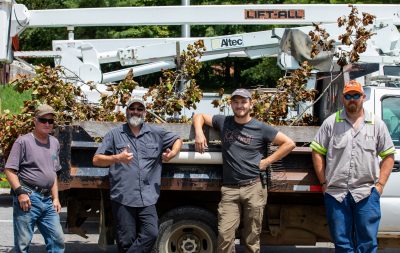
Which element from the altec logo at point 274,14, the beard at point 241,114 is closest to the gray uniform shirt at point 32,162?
the beard at point 241,114

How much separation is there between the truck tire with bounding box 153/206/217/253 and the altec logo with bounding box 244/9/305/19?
5.37 metres

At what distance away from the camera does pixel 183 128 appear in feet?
27.0

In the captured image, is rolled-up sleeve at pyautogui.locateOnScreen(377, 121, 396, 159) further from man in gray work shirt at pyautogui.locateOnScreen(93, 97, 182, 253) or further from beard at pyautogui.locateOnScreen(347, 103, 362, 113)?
man in gray work shirt at pyautogui.locateOnScreen(93, 97, 182, 253)

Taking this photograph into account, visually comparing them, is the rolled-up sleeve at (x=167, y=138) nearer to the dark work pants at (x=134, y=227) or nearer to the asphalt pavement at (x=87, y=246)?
the dark work pants at (x=134, y=227)

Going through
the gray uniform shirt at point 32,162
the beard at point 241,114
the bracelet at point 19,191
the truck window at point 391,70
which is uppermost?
the truck window at point 391,70

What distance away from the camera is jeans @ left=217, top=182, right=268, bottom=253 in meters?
7.80

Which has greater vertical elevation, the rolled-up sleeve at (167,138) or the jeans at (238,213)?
the rolled-up sleeve at (167,138)

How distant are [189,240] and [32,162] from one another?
6.06 feet

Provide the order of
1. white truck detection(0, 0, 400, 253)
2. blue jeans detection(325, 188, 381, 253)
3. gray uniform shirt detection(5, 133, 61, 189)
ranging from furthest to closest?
white truck detection(0, 0, 400, 253)
gray uniform shirt detection(5, 133, 61, 189)
blue jeans detection(325, 188, 381, 253)

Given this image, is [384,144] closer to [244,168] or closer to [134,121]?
[244,168]

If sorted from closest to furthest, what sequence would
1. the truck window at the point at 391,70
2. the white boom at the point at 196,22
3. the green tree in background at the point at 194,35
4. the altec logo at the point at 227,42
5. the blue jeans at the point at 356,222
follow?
1. the blue jeans at the point at 356,222
2. the truck window at the point at 391,70
3. the white boom at the point at 196,22
4. the altec logo at the point at 227,42
5. the green tree in background at the point at 194,35

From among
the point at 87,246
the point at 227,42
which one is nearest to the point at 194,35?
the point at 227,42

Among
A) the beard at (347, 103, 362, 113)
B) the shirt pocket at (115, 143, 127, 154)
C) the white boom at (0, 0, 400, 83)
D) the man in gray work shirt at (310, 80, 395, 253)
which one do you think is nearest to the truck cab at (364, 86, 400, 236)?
the man in gray work shirt at (310, 80, 395, 253)

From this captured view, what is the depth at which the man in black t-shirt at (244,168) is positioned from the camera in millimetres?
7797
